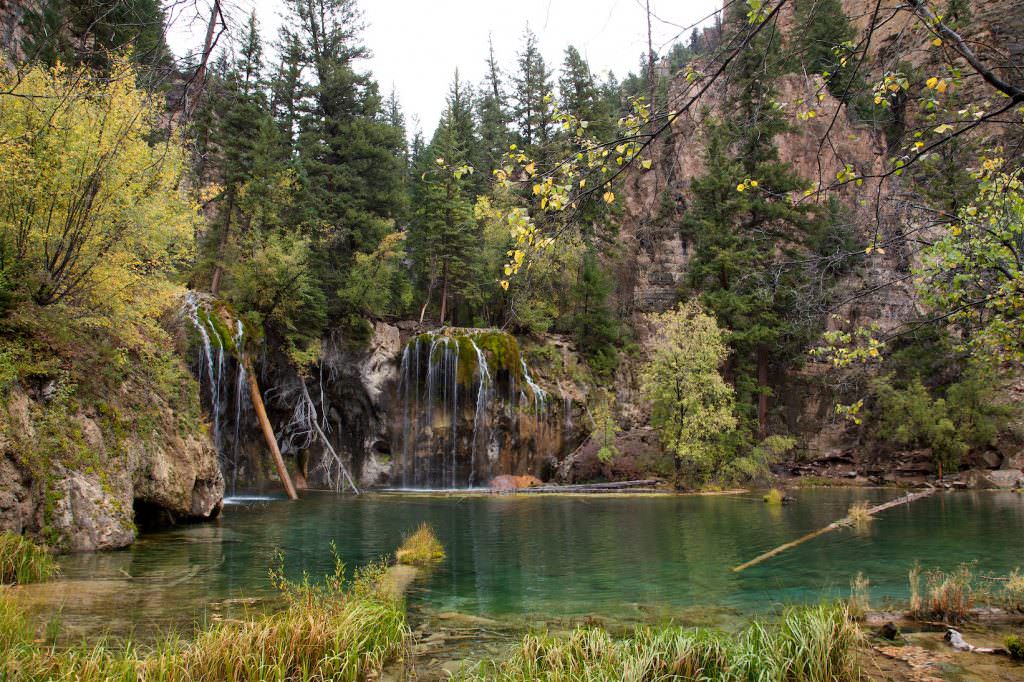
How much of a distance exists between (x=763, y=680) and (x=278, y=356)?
28091 mm

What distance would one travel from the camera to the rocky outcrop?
985cm

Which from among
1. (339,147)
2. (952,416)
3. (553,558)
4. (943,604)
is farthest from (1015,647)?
(339,147)

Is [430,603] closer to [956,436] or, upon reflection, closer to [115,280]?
[115,280]

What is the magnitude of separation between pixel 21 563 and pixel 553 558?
8.46m

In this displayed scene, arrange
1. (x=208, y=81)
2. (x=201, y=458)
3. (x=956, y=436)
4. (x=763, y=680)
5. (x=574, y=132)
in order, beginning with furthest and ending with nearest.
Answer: (x=956, y=436), (x=201, y=458), (x=763, y=680), (x=574, y=132), (x=208, y=81)

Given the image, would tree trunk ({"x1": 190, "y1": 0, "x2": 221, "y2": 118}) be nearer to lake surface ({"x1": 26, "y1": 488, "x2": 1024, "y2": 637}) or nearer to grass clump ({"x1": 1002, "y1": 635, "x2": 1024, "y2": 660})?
lake surface ({"x1": 26, "y1": 488, "x2": 1024, "y2": 637})

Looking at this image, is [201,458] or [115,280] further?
[201,458]

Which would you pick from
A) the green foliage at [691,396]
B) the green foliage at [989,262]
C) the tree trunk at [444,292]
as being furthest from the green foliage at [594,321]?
the green foliage at [989,262]

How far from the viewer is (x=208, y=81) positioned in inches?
135

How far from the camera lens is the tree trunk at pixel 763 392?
110 ft

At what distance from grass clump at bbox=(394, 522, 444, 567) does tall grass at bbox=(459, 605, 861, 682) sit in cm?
626

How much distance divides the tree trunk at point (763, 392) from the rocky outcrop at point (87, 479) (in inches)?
1119

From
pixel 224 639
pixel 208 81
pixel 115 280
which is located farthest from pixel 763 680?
pixel 115 280

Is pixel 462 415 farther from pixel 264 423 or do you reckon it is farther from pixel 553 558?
pixel 553 558
